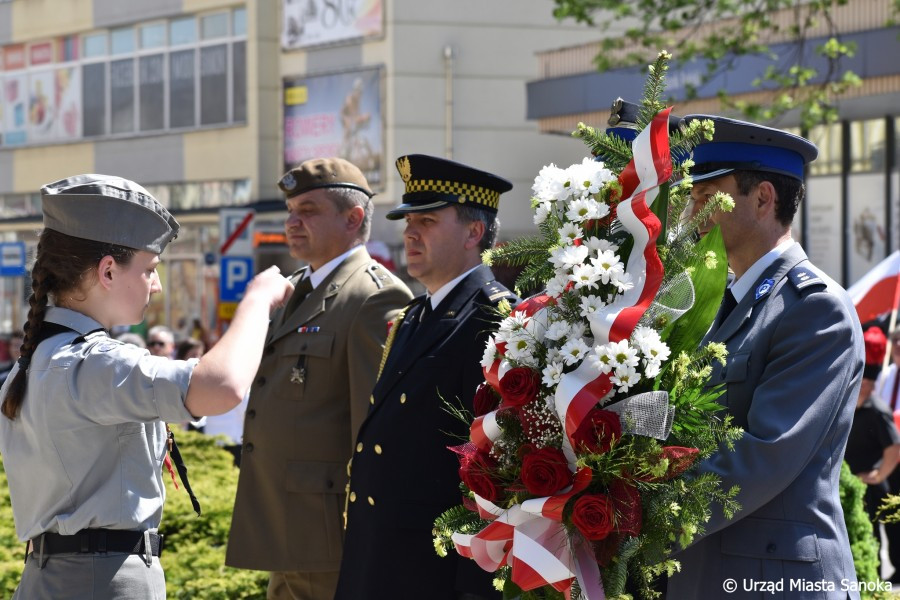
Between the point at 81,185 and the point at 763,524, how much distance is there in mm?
1936

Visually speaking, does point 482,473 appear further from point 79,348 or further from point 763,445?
point 79,348

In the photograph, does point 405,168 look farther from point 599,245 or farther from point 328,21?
point 328,21

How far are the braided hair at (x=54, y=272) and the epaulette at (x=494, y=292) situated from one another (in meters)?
1.46

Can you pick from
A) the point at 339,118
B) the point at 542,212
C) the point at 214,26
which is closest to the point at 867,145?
the point at 339,118

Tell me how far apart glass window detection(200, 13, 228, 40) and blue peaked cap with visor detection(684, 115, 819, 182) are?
26.0 meters

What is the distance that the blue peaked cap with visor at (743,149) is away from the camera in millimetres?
3244

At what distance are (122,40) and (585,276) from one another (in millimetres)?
29435

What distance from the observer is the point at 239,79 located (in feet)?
91.0

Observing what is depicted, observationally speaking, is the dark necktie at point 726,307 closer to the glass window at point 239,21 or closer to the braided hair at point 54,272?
the braided hair at point 54,272

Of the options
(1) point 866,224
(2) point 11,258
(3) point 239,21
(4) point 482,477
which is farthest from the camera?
(3) point 239,21

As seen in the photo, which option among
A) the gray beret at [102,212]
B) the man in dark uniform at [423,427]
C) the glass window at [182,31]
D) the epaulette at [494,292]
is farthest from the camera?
the glass window at [182,31]

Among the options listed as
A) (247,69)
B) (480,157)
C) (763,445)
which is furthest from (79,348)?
(247,69)

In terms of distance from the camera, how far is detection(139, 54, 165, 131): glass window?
29.6 m

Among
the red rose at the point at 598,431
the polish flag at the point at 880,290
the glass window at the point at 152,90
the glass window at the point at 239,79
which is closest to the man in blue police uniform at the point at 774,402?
the red rose at the point at 598,431
